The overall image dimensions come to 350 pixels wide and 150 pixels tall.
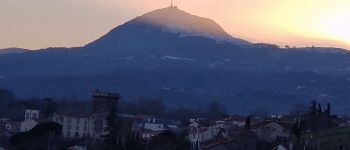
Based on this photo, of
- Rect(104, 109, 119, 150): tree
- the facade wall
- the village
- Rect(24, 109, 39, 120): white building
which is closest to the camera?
Rect(104, 109, 119, 150): tree

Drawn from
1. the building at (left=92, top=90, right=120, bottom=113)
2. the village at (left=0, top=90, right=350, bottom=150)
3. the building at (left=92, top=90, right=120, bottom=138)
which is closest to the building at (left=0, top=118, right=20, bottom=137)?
the village at (left=0, top=90, right=350, bottom=150)

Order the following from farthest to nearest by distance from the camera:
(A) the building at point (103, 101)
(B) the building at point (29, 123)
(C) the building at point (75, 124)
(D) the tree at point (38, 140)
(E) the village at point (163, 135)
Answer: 1. (B) the building at point (29, 123)
2. (C) the building at point (75, 124)
3. (A) the building at point (103, 101)
4. (D) the tree at point (38, 140)
5. (E) the village at point (163, 135)

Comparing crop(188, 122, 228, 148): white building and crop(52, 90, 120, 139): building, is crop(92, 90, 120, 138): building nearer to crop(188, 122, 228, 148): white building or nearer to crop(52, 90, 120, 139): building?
crop(52, 90, 120, 139): building

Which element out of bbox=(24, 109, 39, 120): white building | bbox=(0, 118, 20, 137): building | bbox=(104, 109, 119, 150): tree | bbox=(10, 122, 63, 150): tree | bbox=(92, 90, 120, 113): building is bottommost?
bbox=(0, 118, 20, 137): building

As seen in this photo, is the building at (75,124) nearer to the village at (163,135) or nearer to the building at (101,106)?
the village at (163,135)

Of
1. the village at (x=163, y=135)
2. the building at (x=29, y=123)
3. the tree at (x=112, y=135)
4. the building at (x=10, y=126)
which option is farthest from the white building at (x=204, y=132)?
the tree at (x=112, y=135)

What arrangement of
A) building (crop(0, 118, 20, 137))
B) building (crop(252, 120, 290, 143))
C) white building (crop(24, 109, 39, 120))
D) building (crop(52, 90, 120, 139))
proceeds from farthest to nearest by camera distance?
1. white building (crop(24, 109, 39, 120))
2. building (crop(0, 118, 20, 137))
3. building (crop(52, 90, 120, 139))
4. building (crop(252, 120, 290, 143))

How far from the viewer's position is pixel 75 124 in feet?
268

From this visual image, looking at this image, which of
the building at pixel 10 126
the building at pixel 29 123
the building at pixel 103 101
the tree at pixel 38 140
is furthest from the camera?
the building at pixel 10 126

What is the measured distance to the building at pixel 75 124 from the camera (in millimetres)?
76438

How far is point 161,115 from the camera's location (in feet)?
408

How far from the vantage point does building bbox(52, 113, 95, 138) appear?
251ft

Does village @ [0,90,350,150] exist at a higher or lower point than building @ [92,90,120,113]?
lower

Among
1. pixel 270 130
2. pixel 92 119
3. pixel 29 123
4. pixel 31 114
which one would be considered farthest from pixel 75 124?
pixel 270 130
